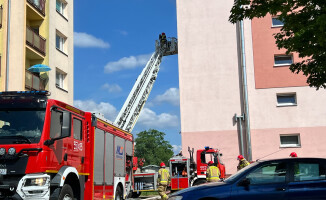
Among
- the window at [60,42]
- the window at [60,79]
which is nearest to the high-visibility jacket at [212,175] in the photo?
the window at [60,79]

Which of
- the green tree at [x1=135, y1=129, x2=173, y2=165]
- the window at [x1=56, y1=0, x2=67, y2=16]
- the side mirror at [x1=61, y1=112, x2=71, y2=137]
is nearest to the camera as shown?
the side mirror at [x1=61, y1=112, x2=71, y2=137]

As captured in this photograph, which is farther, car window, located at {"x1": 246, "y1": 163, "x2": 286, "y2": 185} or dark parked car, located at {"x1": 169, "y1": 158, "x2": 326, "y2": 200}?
car window, located at {"x1": 246, "y1": 163, "x2": 286, "y2": 185}

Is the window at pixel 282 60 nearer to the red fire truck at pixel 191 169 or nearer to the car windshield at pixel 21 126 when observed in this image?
the red fire truck at pixel 191 169

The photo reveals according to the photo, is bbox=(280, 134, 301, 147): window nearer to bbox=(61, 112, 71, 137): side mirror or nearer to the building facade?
the building facade

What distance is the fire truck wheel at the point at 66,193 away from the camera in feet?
27.3

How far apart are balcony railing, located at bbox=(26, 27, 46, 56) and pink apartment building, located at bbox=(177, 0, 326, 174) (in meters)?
7.82

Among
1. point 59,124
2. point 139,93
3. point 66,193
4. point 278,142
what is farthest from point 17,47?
point 66,193

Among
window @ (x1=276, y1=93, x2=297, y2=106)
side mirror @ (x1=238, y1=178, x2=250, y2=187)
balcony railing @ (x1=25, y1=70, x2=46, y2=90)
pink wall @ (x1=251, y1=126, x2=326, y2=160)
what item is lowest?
side mirror @ (x1=238, y1=178, x2=250, y2=187)

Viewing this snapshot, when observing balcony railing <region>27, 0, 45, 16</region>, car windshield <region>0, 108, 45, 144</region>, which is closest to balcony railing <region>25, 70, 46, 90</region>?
balcony railing <region>27, 0, 45, 16</region>

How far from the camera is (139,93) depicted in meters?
30.2

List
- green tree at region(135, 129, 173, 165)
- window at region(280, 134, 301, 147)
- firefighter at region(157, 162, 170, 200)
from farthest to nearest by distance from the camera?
green tree at region(135, 129, 173, 165) < window at region(280, 134, 301, 147) < firefighter at region(157, 162, 170, 200)

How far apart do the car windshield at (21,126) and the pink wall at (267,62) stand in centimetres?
1703

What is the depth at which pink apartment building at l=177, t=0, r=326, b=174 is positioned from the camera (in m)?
22.5

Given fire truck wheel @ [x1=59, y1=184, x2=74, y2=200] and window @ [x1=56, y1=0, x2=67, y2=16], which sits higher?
window @ [x1=56, y1=0, x2=67, y2=16]
